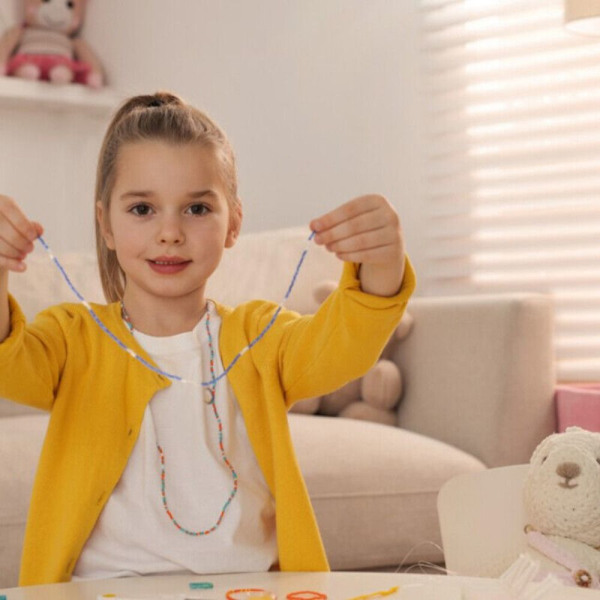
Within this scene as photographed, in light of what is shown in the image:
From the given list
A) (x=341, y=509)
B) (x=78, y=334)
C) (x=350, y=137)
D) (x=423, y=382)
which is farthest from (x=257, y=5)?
(x=78, y=334)

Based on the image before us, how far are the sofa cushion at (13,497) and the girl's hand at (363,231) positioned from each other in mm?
845

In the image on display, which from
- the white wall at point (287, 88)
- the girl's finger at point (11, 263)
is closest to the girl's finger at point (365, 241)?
the girl's finger at point (11, 263)

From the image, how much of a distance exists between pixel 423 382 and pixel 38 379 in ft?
3.81

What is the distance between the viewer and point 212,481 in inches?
45.0

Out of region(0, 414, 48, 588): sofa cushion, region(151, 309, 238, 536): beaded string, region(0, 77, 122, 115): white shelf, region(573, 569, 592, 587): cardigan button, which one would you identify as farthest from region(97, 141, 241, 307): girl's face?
region(0, 77, 122, 115): white shelf

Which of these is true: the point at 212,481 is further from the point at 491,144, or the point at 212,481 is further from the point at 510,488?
the point at 491,144

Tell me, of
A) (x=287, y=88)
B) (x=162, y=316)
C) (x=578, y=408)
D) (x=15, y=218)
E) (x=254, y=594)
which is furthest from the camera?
(x=287, y=88)

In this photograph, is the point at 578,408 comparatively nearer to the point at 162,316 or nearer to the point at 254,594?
the point at 162,316

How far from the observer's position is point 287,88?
3.21m

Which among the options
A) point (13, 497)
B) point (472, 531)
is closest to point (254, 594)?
point (472, 531)

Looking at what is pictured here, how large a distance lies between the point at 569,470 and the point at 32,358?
0.61 m

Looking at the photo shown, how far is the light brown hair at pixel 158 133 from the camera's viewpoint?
3.83 feet

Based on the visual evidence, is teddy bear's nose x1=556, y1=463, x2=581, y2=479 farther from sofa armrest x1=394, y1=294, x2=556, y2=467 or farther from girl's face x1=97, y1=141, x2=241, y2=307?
sofa armrest x1=394, y1=294, x2=556, y2=467

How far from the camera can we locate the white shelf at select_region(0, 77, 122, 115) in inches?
136
